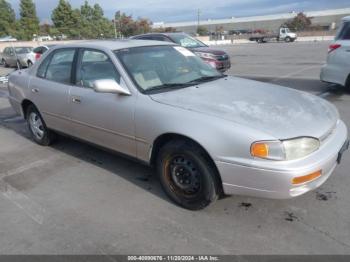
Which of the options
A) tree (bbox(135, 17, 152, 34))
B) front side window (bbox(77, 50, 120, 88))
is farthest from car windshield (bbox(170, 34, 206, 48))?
tree (bbox(135, 17, 152, 34))

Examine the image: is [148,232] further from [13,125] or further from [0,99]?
[0,99]

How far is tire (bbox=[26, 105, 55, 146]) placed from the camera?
5.22 m

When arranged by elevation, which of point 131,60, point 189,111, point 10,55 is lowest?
point 10,55

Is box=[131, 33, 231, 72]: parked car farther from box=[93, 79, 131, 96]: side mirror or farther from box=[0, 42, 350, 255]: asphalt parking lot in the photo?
box=[93, 79, 131, 96]: side mirror

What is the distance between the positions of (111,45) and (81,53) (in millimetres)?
463

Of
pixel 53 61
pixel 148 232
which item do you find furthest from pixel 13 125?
pixel 148 232

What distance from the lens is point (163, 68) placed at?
4.02 m

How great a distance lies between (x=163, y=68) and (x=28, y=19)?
55351mm

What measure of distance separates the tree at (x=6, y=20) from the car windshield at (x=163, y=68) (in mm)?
54511

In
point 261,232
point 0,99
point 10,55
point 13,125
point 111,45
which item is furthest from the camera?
point 10,55

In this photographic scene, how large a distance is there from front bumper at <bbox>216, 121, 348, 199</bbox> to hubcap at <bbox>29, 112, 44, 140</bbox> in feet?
11.2

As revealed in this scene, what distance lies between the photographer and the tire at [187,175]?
121 inches

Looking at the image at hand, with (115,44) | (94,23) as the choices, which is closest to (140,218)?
(115,44)

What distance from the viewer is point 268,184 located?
2779 mm
